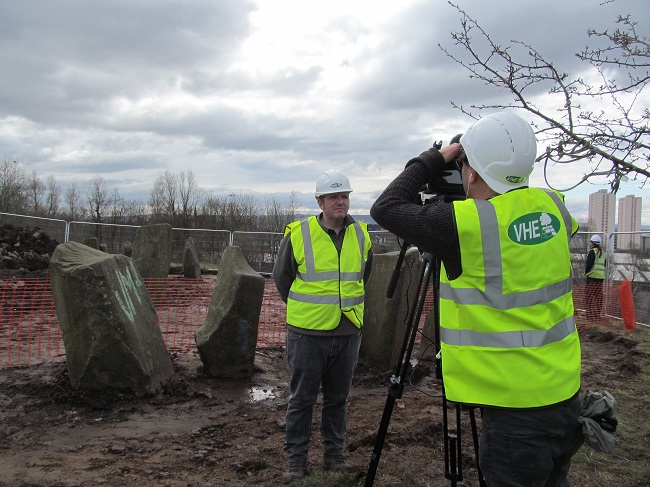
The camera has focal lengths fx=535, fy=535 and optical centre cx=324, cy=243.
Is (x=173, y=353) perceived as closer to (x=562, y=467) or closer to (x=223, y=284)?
(x=223, y=284)

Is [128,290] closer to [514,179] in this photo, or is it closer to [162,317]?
[514,179]

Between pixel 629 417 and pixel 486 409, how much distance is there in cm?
422

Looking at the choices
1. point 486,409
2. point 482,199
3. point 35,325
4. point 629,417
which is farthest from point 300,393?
point 35,325

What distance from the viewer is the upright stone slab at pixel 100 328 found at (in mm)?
4855

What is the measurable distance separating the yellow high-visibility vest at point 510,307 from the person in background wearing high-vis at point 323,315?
1.85 m

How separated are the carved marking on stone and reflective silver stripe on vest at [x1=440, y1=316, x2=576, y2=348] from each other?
3.89 m

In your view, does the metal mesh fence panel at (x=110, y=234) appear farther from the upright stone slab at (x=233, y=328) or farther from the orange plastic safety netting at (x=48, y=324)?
the upright stone slab at (x=233, y=328)

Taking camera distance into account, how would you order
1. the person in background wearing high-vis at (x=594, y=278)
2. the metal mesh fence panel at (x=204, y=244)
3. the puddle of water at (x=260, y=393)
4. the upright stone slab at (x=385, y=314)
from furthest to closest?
the metal mesh fence panel at (x=204, y=244) → the person in background wearing high-vis at (x=594, y=278) → the upright stone slab at (x=385, y=314) → the puddle of water at (x=260, y=393)

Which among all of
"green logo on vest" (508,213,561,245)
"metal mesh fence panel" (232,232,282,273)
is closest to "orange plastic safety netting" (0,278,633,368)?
"metal mesh fence panel" (232,232,282,273)

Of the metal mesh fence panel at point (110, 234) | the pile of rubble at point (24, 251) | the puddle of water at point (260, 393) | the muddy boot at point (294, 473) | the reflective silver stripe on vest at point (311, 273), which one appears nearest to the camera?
the muddy boot at point (294, 473)

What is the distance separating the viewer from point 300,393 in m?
3.71

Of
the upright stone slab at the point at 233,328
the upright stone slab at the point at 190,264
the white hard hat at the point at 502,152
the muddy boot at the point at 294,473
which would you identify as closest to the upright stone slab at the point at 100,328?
the upright stone slab at the point at 233,328

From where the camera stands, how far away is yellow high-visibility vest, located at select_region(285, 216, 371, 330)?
12.3 feet

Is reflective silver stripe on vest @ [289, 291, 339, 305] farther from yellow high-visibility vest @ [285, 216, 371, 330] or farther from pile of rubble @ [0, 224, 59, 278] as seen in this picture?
pile of rubble @ [0, 224, 59, 278]
